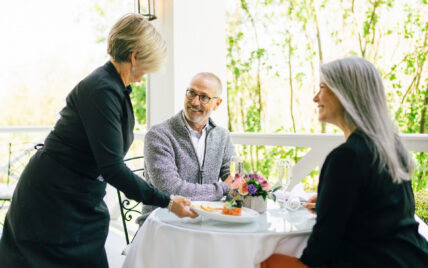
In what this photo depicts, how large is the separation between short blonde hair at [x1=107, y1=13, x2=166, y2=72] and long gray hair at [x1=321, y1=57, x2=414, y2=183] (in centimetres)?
69

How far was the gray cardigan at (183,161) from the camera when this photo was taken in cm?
194

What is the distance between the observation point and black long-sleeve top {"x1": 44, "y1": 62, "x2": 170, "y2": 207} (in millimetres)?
1406

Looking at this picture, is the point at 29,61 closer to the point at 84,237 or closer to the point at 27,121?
the point at 27,121

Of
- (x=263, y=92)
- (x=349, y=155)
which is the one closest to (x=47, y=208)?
(x=349, y=155)

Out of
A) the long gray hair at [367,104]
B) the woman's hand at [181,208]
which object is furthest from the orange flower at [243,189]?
the long gray hair at [367,104]

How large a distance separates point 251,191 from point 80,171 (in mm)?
686

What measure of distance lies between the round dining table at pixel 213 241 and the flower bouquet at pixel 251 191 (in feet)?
0.35

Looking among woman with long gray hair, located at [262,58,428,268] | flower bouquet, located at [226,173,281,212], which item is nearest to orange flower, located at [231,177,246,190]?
flower bouquet, located at [226,173,281,212]

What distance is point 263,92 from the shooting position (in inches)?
227

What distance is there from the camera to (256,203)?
1675mm

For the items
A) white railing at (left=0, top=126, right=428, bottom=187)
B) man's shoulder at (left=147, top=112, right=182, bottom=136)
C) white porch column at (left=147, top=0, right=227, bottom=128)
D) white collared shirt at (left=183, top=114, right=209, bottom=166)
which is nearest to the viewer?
man's shoulder at (left=147, top=112, right=182, bottom=136)

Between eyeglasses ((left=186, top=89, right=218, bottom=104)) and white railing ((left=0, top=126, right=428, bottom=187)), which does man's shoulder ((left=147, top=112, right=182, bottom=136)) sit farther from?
white railing ((left=0, top=126, right=428, bottom=187))

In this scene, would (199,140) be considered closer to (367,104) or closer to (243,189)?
(243,189)

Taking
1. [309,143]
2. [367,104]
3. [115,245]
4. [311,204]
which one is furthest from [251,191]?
[115,245]
